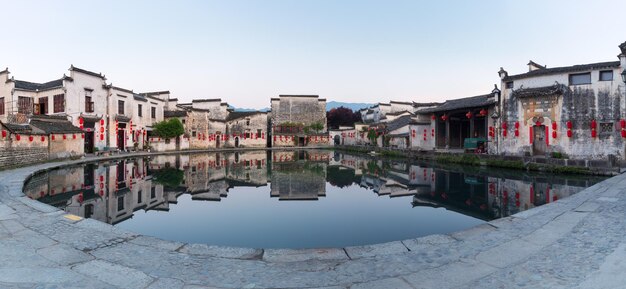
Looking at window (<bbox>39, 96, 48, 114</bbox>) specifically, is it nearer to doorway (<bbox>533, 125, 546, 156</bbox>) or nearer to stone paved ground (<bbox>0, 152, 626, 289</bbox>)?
stone paved ground (<bbox>0, 152, 626, 289</bbox>)

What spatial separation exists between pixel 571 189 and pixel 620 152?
27.0ft

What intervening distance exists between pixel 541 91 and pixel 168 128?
1178 inches

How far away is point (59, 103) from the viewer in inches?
923

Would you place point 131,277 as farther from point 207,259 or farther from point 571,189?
point 571,189

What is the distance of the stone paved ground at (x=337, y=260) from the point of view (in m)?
3.24

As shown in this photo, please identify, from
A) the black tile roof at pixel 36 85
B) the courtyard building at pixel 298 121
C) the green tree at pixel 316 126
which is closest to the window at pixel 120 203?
the black tile roof at pixel 36 85

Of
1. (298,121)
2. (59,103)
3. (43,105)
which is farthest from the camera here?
(298,121)

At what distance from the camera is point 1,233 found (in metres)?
4.80

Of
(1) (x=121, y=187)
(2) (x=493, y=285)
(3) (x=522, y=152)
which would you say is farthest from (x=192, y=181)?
(3) (x=522, y=152)

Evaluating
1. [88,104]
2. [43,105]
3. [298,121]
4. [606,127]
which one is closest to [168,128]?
[88,104]

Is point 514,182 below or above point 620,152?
below

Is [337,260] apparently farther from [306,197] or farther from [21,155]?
[21,155]

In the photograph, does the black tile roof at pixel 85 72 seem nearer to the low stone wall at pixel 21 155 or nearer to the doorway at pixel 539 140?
the low stone wall at pixel 21 155

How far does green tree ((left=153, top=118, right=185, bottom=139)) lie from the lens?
31.6 meters
